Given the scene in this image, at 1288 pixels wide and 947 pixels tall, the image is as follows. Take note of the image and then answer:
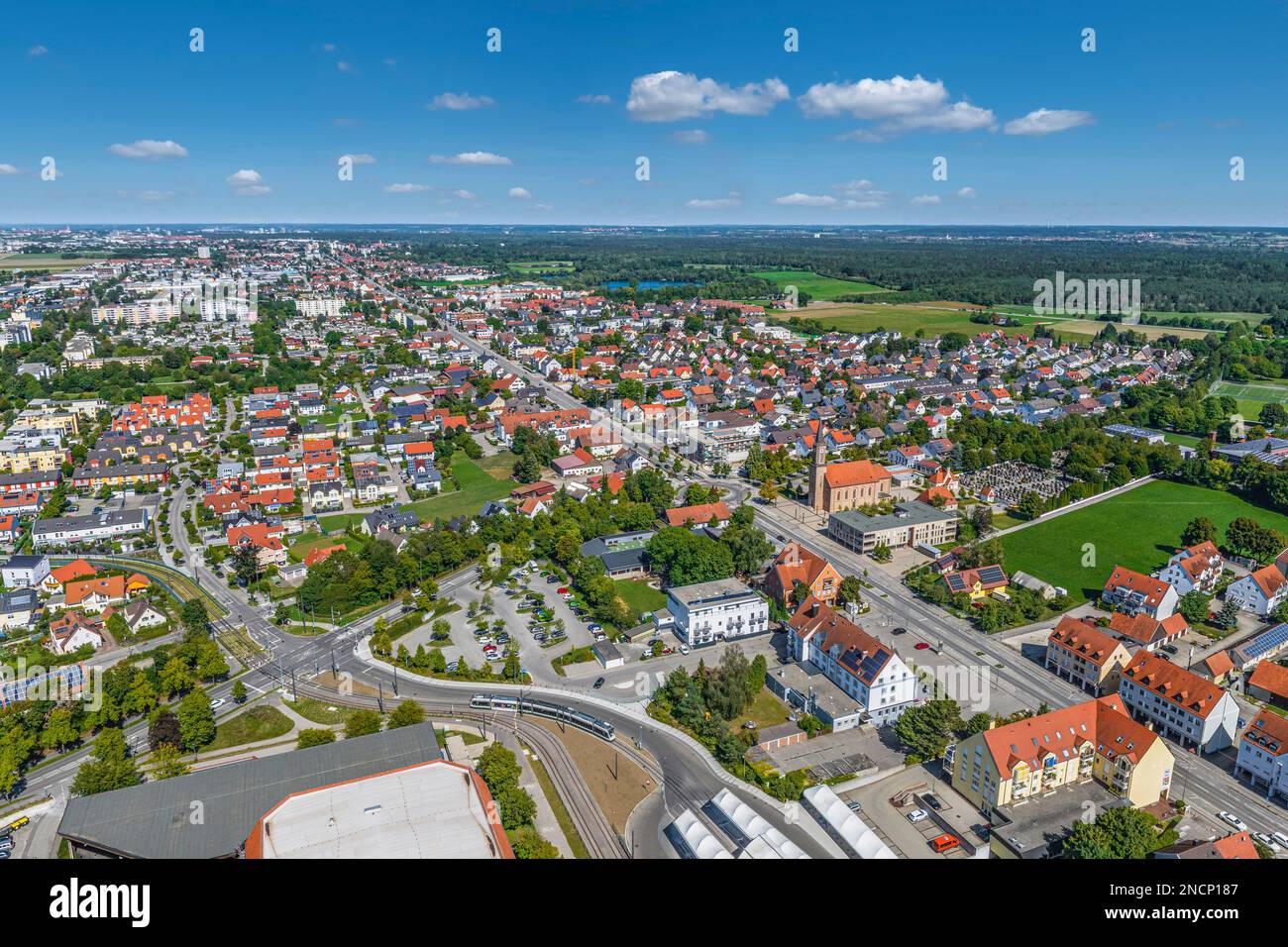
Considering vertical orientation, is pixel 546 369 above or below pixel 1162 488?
above

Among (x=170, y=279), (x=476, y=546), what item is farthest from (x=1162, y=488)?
(x=170, y=279)

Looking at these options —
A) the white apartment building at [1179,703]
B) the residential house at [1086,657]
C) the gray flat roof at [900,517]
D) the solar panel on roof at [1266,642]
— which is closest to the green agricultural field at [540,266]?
the gray flat roof at [900,517]

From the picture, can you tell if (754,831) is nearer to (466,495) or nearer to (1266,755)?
(1266,755)

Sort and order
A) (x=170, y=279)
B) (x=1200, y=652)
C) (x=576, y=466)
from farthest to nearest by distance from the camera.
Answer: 1. (x=170, y=279)
2. (x=576, y=466)
3. (x=1200, y=652)

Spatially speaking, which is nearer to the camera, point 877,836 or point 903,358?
point 877,836

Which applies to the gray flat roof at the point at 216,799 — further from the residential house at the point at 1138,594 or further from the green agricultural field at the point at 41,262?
the green agricultural field at the point at 41,262

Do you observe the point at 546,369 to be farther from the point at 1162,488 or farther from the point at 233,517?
the point at 1162,488

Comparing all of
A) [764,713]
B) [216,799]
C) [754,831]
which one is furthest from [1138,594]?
[216,799]
